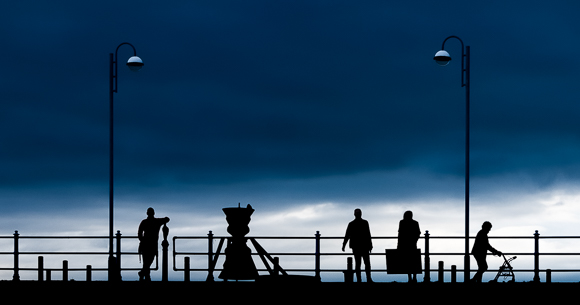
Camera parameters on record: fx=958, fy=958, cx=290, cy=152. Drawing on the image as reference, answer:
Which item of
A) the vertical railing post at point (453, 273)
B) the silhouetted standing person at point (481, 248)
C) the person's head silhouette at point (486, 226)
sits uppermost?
the person's head silhouette at point (486, 226)

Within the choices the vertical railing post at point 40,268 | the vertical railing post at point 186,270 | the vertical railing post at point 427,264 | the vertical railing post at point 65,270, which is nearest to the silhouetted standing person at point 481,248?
the vertical railing post at point 427,264

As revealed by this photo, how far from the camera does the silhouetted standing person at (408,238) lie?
78.8 feet

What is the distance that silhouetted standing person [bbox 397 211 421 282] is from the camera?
78.8 ft

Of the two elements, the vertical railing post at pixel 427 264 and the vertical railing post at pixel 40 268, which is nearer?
the vertical railing post at pixel 427 264

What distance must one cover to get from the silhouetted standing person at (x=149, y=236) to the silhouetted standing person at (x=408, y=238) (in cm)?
596

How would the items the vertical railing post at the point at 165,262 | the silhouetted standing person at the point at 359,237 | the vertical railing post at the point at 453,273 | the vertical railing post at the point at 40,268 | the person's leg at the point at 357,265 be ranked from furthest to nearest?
the vertical railing post at the point at 40,268
the vertical railing post at the point at 165,262
the vertical railing post at the point at 453,273
the person's leg at the point at 357,265
the silhouetted standing person at the point at 359,237

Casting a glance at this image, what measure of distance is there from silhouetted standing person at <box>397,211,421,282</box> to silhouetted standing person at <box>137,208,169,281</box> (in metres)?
5.96

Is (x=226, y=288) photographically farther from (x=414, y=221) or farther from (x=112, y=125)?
(x=112, y=125)

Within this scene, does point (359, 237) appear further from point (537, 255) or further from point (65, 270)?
point (65, 270)

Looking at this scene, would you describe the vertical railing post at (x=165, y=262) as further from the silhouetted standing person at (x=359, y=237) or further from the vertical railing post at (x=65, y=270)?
the silhouetted standing person at (x=359, y=237)

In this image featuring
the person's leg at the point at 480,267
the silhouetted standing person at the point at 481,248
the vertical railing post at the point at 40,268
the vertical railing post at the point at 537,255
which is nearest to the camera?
the silhouetted standing person at the point at 481,248

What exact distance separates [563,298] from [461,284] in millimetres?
3145

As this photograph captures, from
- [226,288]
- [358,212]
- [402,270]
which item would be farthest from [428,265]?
[226,288]

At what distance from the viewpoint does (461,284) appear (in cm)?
2253
